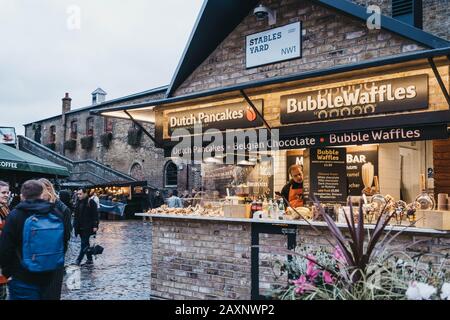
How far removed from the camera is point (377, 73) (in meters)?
6.64

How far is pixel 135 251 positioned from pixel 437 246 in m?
10.1

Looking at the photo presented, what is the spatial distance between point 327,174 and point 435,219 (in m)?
3.73

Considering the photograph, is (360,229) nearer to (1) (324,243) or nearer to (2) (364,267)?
(2) (364,267)

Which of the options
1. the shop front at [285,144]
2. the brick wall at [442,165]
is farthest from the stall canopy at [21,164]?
the brick wall at [442,165]

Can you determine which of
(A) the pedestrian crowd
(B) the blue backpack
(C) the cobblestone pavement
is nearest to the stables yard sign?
(C) the cobblestone pavement

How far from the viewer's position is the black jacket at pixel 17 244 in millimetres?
4625

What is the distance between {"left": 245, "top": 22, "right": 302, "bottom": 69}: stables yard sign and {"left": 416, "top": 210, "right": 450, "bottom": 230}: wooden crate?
3685mm

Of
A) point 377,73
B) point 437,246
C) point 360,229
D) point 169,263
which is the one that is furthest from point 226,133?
point 360,229

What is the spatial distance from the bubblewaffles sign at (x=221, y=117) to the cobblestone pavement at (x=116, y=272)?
2.92 metres

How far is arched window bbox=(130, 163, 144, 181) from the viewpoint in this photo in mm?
35000

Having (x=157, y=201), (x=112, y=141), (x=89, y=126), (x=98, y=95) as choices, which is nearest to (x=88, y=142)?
(x=89, y=126)

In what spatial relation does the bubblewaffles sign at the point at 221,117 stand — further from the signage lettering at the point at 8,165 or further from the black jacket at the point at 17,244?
the black jacket at the point at 17,244

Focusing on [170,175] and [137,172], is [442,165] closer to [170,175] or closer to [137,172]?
[170,175]

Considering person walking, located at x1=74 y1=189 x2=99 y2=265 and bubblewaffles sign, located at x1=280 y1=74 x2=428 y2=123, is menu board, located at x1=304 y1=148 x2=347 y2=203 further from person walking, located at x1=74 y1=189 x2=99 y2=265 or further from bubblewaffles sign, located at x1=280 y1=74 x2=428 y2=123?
person walking, located at x1=74 y1=189 x2=99 y2=265
